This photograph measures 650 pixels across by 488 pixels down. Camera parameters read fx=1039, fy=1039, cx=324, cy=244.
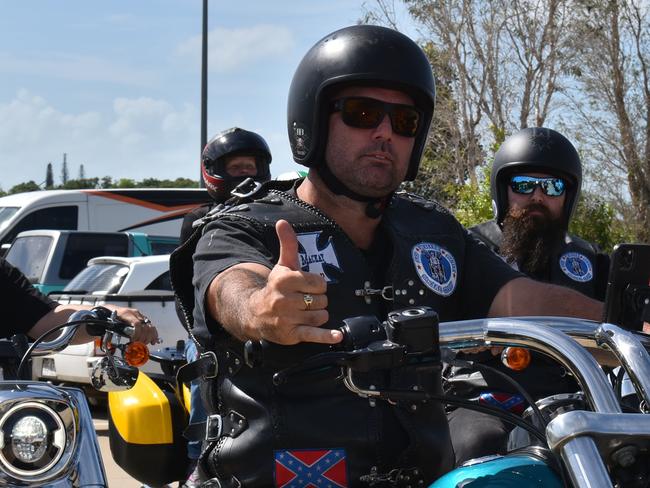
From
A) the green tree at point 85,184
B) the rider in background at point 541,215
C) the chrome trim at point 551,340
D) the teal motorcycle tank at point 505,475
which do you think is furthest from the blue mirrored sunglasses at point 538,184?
the green tree at point 85,184

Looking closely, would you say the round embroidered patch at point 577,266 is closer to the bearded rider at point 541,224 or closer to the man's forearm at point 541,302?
the bearded rider at point 541,224

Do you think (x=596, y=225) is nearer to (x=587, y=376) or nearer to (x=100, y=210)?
(x=100, y=210)

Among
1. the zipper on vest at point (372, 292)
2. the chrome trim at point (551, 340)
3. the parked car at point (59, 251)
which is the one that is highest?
the chrome trim at point (551, 340)

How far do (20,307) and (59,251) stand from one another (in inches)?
447

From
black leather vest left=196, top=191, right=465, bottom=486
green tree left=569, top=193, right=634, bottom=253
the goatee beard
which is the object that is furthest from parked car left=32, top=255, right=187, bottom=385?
green tree left=569, top=193, right=634, bottom=253

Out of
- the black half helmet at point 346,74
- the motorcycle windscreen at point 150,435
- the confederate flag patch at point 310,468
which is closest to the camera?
the confederate flag patch at point 310,468

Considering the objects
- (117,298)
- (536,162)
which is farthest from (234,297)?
(117,298)

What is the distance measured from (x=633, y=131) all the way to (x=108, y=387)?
68.0 feet

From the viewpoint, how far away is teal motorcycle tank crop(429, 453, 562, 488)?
184 cm

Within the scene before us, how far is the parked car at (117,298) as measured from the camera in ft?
32.3

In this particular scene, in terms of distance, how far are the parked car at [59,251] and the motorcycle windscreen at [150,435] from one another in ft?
33.9

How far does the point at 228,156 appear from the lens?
6824 millimetres

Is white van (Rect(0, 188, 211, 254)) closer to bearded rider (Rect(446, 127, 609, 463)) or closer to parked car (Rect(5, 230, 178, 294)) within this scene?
parked car (Rect(5, 230, 178, 294))

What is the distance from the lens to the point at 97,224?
2067 cm
